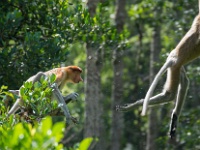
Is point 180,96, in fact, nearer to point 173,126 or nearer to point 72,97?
point 173,126

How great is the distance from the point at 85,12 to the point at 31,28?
81cm

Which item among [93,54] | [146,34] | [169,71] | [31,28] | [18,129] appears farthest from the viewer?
[146,34]

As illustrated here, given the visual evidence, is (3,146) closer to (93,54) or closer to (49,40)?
(49,40)

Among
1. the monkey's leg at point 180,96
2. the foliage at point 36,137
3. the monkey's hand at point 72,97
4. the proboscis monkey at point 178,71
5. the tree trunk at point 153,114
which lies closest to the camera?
the foliage at point 36,137

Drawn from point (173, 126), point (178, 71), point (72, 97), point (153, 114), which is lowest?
point (153, 114)

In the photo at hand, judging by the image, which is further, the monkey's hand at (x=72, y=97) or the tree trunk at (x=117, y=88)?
the tree trunk at (x=117, y=88)

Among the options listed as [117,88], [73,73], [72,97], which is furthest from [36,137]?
[117,88]

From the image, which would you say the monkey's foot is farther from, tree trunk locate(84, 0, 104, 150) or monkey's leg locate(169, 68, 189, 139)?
tree trunk locate(84, 0, 104, 150)

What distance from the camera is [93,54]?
11.5 meters

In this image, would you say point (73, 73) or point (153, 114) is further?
point (153, 114)

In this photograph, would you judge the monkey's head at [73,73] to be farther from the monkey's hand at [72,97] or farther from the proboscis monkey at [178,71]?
the proboscis monkey at [178,71]

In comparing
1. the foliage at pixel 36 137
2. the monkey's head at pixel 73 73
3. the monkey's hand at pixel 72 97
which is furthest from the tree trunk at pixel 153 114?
the foliage at pixel 36 137

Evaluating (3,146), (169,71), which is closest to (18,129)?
(3,146)

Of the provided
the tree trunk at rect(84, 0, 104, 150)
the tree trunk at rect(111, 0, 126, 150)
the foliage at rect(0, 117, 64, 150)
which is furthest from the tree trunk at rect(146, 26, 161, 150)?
the foliage at rect(0, 117, 64, 150)
